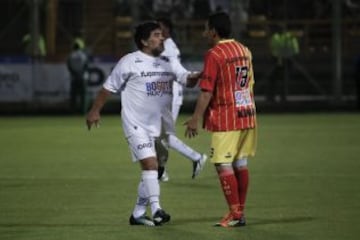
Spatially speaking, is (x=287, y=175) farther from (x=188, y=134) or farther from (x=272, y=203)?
(x=188, y=134)

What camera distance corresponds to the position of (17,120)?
85.2 ft

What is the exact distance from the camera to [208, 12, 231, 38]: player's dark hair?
9.72 meters

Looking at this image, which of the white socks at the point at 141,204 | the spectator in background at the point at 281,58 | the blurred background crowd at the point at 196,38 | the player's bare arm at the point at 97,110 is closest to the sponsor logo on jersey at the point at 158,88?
the player's bare arm at the point at 97,110

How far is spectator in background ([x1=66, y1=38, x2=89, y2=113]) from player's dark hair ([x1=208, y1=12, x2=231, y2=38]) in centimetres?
1909

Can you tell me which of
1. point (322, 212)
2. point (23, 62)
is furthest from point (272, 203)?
point (23, 62)

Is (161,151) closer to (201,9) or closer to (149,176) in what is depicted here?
(149,176)

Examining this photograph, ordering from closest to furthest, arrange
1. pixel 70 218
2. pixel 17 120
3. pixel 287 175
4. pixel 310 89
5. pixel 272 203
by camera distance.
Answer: pixel 70 218
pixel 272 203
pixel 287 175
pixel 17 120
pixel 310 89

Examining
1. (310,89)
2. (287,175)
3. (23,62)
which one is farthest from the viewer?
(310,89)

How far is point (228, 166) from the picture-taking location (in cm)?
977

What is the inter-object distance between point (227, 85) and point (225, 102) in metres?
0.16

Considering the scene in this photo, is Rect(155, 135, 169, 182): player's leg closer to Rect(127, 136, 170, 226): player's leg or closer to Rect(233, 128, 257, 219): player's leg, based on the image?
Rect(127, 136, 170, 226): player's leg

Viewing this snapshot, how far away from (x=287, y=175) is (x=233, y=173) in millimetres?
4483

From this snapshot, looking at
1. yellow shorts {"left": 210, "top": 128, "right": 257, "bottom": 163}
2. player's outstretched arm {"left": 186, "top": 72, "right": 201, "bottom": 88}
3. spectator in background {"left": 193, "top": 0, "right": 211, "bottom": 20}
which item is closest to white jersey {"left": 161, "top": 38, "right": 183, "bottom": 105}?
player's outstretched arm {"left": 186, "top": 72, "right": 201, "bottom": 88}

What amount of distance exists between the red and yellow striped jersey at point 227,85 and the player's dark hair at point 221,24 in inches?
3.0
